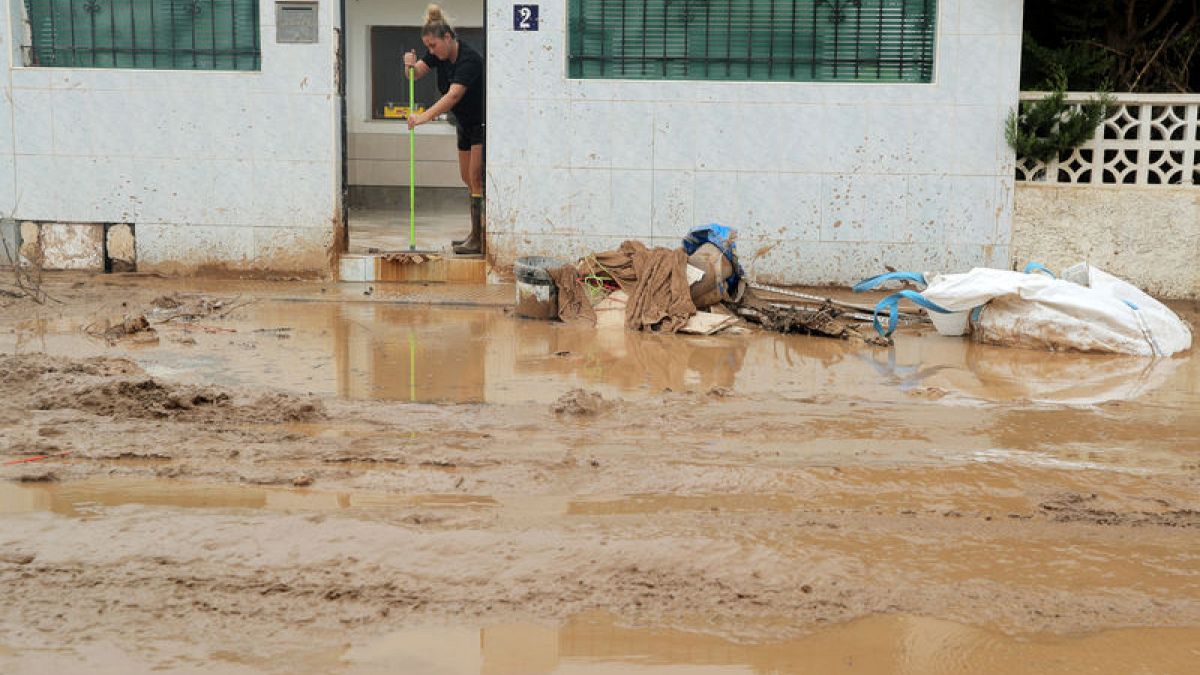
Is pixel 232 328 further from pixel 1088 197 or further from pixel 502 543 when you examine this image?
pixel 1088 197

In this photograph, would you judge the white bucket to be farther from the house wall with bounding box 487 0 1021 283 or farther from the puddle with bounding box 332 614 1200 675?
the puddle with bounding box 332 614 1200 675

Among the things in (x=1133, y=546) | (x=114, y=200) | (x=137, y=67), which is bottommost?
(x=1133, y=546)

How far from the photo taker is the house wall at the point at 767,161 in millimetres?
10266

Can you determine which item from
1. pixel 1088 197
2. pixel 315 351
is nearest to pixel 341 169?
pixel 315 351

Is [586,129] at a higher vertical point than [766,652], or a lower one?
higher

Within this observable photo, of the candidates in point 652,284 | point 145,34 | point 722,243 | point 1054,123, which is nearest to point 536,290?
point 652,284

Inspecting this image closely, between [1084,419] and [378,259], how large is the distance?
642 cm

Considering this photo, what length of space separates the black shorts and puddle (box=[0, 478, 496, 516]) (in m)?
6.64

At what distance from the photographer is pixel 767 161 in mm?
10406

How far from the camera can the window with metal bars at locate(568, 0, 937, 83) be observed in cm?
1029

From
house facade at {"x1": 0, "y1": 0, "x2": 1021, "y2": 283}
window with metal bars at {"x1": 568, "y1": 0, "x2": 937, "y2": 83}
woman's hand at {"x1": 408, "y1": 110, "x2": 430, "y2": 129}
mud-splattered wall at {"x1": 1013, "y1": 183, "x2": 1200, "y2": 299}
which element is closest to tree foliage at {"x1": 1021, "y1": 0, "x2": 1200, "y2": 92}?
house facade at {"x1": 0, "y1": 0, "x2": 1021, "y2": 283}

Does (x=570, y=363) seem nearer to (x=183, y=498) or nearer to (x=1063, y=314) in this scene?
(x=183, y=498)

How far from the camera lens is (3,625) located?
354 centimetres

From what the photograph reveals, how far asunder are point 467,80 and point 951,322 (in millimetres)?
4840
